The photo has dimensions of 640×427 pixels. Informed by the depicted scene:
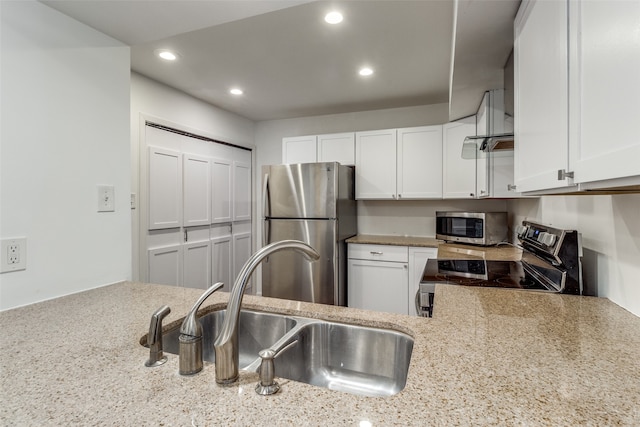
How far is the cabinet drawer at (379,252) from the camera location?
3055 mm

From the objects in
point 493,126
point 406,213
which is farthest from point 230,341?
point 406,213

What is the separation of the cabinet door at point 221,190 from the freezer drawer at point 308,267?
0.75m

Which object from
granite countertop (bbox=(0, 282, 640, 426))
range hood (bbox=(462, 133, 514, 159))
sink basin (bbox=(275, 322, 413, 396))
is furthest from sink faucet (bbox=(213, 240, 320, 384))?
range hood (bbox=(462, 133, 514, 159))

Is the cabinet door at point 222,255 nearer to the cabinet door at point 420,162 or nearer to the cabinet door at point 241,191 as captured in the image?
the cabinet door at point 241,191

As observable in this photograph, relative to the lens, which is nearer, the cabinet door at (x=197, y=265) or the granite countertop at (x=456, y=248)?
the granite countertop at (x=456, y=248)

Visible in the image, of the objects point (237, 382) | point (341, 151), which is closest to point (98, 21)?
point (237, 382)

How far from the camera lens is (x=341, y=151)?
3.50 m

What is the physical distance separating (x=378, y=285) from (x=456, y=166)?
1.37m

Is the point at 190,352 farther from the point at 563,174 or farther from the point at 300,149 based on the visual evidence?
the point at 300,149

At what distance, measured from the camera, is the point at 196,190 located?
11.0 ft

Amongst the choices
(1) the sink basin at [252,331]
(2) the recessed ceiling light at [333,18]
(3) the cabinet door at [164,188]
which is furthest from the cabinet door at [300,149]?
(1) the sink basin at [252,331]

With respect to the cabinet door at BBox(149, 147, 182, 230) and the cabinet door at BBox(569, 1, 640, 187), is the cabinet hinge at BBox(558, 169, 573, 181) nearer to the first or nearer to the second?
the cabinet door at BBox(569, 1, 640, 187)

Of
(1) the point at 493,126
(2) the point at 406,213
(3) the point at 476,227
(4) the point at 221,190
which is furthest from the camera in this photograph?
(4) the point at 221,190

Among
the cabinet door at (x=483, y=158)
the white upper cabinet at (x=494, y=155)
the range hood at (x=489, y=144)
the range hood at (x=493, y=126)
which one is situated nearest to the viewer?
the range hood at (x=489, y=144)
